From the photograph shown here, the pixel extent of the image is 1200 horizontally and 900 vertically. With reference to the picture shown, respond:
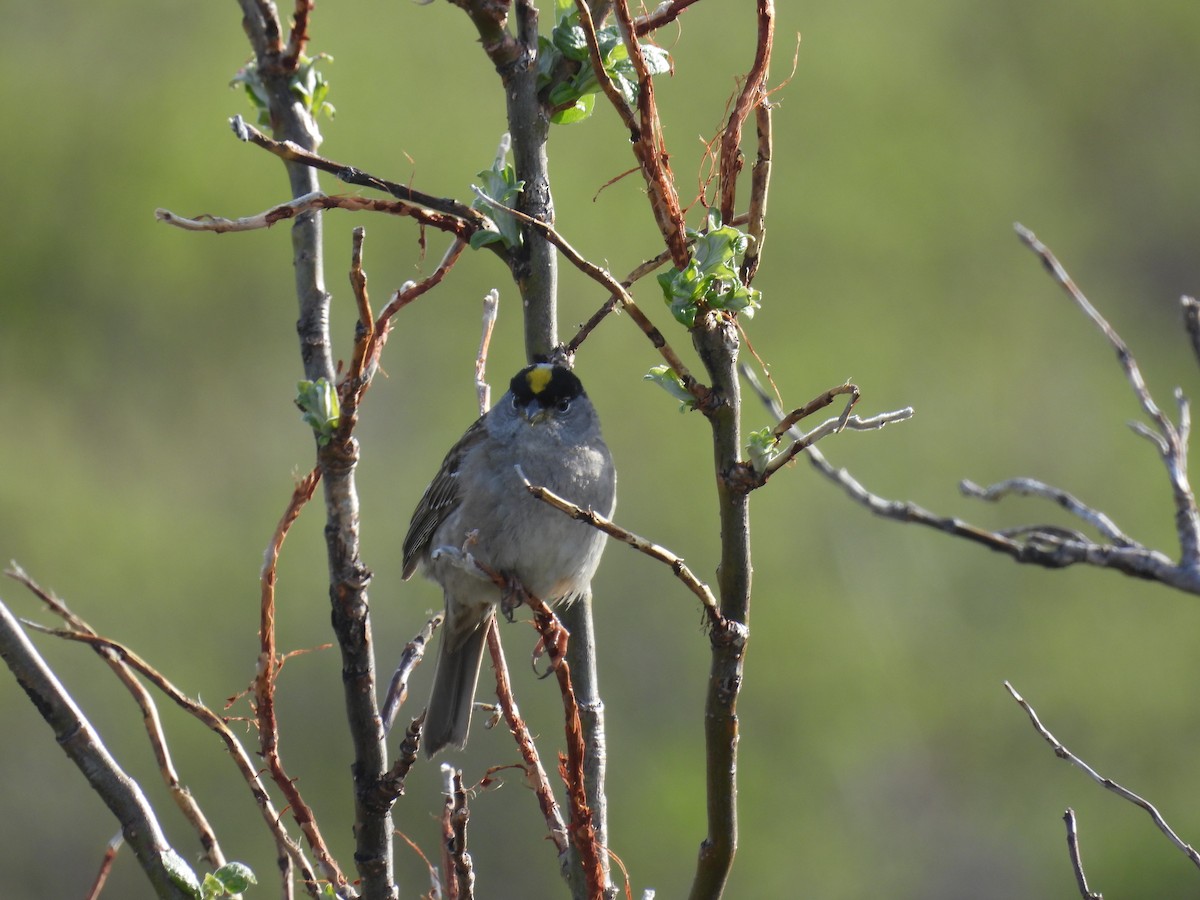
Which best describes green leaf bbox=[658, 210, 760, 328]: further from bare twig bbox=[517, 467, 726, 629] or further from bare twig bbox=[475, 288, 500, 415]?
bare twig bbox=[475, 288, 500, 415]

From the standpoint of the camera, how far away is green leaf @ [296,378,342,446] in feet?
5.57

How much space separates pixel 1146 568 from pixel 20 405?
558 inches

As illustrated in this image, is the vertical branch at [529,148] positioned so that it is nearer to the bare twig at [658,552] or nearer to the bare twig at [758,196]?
the bare twig at [758,196]

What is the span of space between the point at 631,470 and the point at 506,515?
9077 mm

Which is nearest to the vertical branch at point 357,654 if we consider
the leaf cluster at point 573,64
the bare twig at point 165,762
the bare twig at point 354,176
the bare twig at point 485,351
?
the bare twig at point 165,762

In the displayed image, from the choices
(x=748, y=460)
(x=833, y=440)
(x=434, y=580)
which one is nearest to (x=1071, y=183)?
(x=833, y=440)

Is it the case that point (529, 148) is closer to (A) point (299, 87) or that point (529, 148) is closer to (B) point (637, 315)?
(A) point (299, 87)

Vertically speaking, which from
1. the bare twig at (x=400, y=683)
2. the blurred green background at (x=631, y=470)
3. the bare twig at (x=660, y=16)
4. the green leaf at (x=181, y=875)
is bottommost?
the green leaf at (x=181, y=875)

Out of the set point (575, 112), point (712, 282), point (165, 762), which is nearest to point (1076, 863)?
point (712, 282)

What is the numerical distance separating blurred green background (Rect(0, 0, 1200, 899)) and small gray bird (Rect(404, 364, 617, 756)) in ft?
19.2

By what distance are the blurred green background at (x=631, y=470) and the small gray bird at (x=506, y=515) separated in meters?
5.84

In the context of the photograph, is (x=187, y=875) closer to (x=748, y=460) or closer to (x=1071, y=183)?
(x=748, y=460)

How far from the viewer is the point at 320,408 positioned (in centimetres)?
170

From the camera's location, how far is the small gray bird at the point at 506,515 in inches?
127
